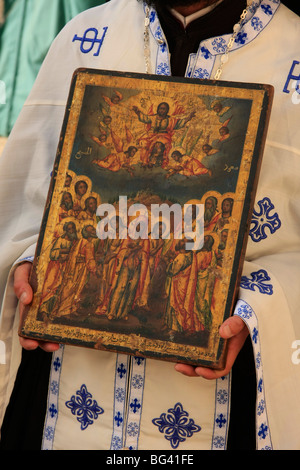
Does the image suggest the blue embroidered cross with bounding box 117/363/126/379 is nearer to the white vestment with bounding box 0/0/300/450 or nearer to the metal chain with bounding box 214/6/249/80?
the white vestment with bounding box 0/0/300/450

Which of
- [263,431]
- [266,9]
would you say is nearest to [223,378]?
[263,431]

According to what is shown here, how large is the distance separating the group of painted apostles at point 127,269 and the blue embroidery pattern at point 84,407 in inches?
13.9

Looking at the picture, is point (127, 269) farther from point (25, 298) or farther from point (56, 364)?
point (56, 364)

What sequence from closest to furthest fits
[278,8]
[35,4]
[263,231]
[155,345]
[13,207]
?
[155,345], [263,231], [278,8], [13,207], [35,4]

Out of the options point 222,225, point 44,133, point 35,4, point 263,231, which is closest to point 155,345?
point 222,225

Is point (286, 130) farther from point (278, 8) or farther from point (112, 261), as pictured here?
point (112, 261)

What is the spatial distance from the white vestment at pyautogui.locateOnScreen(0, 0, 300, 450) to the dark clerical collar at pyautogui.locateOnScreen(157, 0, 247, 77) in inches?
1.4

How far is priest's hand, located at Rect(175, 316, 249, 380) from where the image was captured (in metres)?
1.70

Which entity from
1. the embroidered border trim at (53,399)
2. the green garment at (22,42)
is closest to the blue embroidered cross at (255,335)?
the embroidered border trim at (53,399)

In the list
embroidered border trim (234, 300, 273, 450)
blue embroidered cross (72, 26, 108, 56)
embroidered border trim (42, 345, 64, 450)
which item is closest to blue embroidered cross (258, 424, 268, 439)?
embroidered border trim (234, 300, 273, 450)

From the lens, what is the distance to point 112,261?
1.82 m

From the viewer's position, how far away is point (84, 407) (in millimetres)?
2055

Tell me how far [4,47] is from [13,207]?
13.5 feet

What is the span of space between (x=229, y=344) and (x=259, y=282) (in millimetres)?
193
